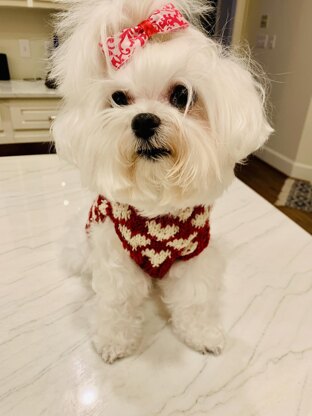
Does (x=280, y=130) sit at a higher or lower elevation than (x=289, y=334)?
lower

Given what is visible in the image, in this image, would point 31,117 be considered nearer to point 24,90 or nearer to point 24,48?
point 24,90

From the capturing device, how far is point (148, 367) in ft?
1.97

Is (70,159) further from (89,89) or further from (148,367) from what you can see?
(148,367)

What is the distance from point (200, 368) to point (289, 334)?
0.20 m

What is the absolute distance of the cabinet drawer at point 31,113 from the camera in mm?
2004

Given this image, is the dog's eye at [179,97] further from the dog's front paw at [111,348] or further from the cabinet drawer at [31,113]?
the cabinet drawer at [31,113]

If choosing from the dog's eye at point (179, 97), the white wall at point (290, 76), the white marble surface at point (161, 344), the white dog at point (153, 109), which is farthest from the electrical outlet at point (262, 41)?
the dog's eye at point (179, 97)

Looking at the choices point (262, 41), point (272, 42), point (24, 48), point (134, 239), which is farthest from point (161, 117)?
point (262, 41)

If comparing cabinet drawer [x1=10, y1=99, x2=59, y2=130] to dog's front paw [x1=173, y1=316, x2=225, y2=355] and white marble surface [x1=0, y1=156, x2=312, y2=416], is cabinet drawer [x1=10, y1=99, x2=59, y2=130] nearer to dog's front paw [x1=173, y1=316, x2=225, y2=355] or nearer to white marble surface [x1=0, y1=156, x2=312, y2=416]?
white marble surface [x1=0, y1=156, x2=312, y2=416]

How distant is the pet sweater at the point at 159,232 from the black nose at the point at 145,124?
0.16m

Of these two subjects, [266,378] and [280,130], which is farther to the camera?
[280,130]

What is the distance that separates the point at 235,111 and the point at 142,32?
0.18 meters

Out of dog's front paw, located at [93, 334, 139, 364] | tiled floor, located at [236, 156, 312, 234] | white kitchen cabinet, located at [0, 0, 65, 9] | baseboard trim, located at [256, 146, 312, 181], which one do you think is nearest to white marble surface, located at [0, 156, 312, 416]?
dog's front paw, located at [93, 334, 139, 364]

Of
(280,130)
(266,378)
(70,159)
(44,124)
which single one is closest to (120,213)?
(70,159)
